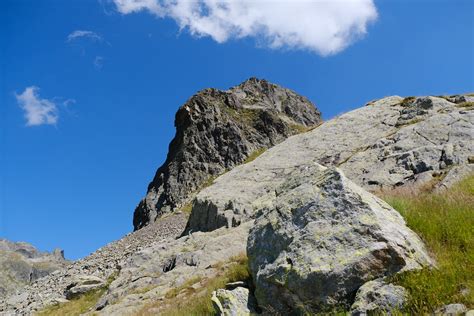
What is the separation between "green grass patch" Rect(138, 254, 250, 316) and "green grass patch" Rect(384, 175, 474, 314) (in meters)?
4.87

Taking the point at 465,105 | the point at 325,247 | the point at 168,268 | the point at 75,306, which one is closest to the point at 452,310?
the point at 325,247

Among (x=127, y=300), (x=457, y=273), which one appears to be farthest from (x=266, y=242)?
(x=127, y=300)

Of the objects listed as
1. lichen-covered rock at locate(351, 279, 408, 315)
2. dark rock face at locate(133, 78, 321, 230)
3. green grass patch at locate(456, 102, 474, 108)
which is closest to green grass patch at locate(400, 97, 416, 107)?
green grass patch at locate(456, 102, 474, 108)

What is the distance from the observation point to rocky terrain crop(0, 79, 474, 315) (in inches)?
345

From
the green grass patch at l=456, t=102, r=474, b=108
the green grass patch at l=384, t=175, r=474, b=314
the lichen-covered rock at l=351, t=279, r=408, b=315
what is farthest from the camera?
the green grass patch at l=456, t=102, r=474, b=108

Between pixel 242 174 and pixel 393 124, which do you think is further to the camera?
pixel 242 174

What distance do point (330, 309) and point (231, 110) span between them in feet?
403

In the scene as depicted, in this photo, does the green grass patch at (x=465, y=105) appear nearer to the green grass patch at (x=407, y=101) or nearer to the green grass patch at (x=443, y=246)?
the green grass patch at (x=407, y=101)

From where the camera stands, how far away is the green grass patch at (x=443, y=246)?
7500mm

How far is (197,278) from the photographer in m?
18.0

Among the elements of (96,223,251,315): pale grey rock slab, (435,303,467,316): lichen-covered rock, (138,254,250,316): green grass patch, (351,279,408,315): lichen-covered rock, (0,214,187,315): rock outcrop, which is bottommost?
(435,303,467,316): lichen-covered rock

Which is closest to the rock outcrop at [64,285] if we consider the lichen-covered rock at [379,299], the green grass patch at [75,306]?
the green grass patch at [75,306]

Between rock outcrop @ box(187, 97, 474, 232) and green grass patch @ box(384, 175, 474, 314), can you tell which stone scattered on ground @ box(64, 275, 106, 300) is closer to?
rock outcrop @ box(187, 97, 474, 232)

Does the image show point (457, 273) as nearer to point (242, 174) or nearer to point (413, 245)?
point (413, 245)
